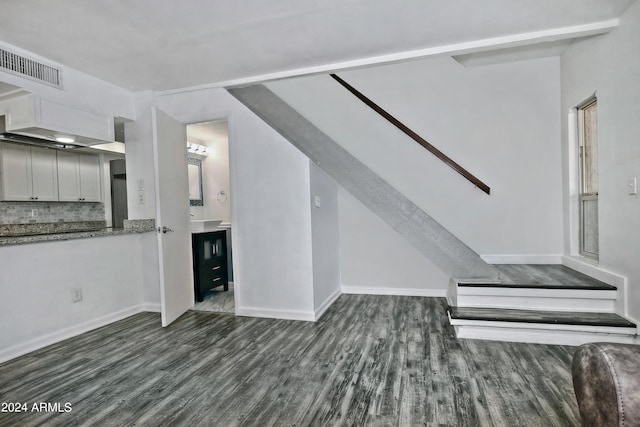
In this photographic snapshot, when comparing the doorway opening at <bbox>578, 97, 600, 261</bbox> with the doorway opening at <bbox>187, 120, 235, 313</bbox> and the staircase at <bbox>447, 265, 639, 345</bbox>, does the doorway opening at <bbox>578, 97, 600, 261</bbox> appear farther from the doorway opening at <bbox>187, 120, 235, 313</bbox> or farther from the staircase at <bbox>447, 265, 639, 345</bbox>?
the doorway opening at <bbox>187, 120, 235, 313</bbox>

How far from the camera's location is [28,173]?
163 inches

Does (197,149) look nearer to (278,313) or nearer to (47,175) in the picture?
(47,175)

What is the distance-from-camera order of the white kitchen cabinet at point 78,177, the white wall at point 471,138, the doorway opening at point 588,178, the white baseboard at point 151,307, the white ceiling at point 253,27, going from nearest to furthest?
the white ceiling at point 253,27 < the doorway opening at point 588,178 < the white wall at point 471,138 < the white baseboard at point 151,307 < the white kitchen cabinet at point 78,177

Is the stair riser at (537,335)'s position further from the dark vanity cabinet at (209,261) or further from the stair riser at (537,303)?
the dark vanity cabinet at (209,261)

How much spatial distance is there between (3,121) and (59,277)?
66.4 inches

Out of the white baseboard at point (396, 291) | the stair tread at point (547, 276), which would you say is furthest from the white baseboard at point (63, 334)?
the stair tread at point (547, 276)

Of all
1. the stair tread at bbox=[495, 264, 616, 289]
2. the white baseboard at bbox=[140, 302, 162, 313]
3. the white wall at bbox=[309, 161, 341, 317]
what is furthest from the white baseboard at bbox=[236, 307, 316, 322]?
the stair tread at bbox=[495, 264, 616, 289]

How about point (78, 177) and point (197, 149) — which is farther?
point (197, 149)

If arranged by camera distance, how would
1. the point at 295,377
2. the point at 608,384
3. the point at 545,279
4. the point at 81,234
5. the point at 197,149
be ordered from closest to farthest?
the point at 608,384 → the point at 295,377 → the point at 545,279 → the point at 81,234 → the point at 197,149

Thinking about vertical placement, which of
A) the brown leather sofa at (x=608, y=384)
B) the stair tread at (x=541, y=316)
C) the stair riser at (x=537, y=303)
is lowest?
the stair tread at (x=541, y=316)

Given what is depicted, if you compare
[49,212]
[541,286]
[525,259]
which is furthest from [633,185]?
[49,212]

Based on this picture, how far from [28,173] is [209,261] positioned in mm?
2451

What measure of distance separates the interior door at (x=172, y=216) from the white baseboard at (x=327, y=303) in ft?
4.94

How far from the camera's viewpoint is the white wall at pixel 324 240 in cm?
345
